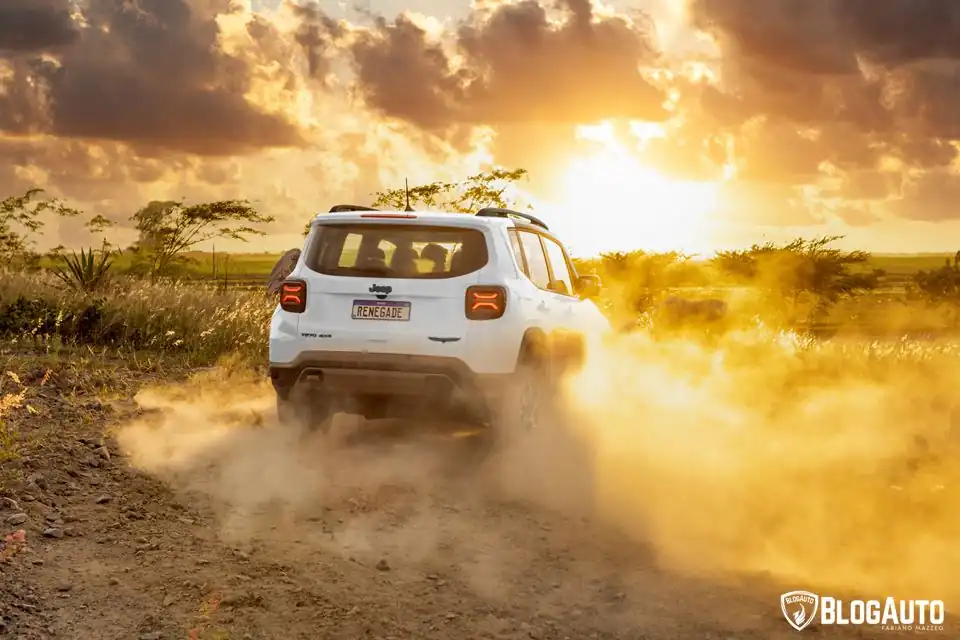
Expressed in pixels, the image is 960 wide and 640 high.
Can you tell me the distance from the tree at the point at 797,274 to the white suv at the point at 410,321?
3711 cm

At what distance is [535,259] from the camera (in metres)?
9.20

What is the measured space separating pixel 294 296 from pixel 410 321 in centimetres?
103

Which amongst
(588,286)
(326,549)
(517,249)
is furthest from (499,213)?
(326,549)

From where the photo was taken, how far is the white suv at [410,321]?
7930mm

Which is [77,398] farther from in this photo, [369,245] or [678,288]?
[678,288]

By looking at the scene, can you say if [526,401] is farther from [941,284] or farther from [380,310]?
[941,284]

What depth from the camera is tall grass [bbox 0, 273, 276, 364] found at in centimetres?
1468

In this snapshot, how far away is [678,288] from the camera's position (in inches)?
1513

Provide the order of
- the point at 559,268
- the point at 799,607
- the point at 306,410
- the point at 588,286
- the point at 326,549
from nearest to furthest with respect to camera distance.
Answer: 1. the point at 799,607
2. the point at 326,549
3. the point at 306,410
4. the point at 559,268
5. the point at 588,286

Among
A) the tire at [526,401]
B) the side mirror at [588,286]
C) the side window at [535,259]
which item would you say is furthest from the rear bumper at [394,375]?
the side mirror at [588,286]

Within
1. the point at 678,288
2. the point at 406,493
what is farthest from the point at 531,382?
the point at 678,288

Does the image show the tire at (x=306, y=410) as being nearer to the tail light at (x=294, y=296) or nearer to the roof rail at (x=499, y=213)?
the tail light at (x=294, y=296)

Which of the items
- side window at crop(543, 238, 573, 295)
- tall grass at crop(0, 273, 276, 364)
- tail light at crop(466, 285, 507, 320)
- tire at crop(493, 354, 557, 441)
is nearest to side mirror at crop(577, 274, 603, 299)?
side window at crop(543, 238, 573, 295)

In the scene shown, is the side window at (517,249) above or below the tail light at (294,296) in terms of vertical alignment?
above
